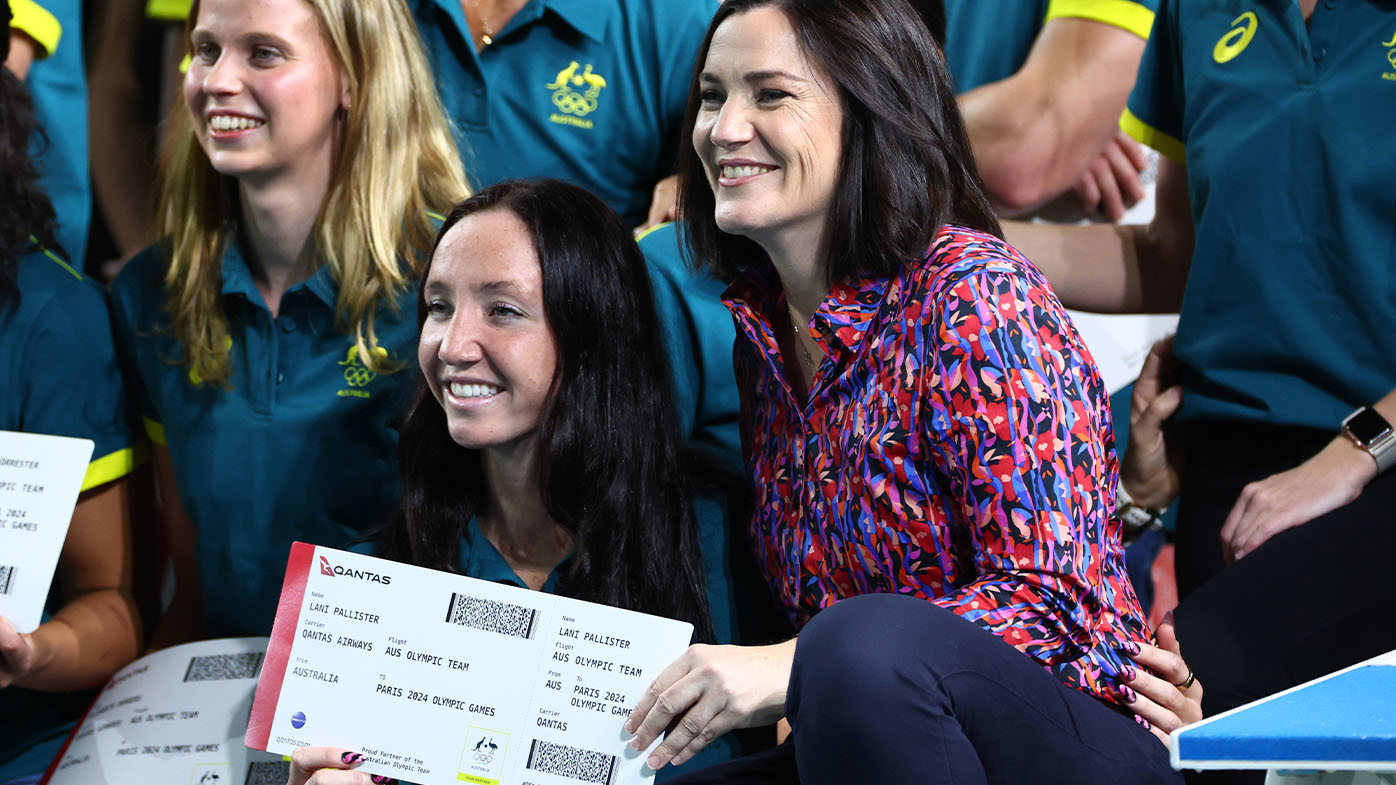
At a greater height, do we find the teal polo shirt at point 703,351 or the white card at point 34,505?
the teal polo shirt at point 703,351

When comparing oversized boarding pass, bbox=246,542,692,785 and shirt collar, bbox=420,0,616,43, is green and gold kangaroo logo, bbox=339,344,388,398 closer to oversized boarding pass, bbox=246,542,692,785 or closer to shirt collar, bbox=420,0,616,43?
oversized boarding pass, bbox=246,542,692,785

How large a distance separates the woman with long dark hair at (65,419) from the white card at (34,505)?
10.1 inches

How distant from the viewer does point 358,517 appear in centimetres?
223

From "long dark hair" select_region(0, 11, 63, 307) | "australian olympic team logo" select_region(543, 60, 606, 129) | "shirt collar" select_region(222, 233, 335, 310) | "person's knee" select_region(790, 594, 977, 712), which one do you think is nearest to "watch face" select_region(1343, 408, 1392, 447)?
"person's knee" select_region(790, 594, 977, 712)

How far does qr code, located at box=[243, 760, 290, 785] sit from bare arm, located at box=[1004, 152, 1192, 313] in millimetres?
1325

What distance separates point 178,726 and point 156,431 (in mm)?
570

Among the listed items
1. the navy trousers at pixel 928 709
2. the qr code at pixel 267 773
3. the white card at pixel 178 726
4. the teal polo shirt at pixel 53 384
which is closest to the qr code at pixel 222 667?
the white card at pixel 178 726

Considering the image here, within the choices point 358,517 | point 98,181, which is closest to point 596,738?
point 358,517

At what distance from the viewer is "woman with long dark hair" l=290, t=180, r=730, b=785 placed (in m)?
1.80

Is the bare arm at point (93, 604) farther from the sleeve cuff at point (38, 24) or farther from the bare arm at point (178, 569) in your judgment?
the sleeve cuff at point (38, 24)

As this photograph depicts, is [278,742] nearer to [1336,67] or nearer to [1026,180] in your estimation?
[1026,180]

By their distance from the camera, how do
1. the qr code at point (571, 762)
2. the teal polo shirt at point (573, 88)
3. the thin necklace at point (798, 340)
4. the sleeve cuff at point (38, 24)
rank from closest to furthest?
the qr code at point (571, 762), the thin necklace at point (798, 340), the teal polo shirt at point (573, 88), the sleeve cuff at point (38, 24)

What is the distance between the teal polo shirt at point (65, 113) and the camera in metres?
2.86

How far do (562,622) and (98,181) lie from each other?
6.09 ft
